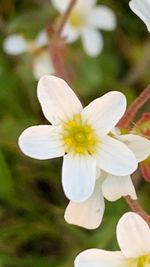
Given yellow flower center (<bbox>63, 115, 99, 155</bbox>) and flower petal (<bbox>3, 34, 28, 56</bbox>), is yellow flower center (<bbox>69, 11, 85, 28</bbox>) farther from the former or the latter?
yellow flower center (<bbox>63, 115, 99, 155</bbox>)

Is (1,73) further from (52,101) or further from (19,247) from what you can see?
(52,101)

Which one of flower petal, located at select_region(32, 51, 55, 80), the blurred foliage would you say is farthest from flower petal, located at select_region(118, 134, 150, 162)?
flower petal, located at select_region(32, 51, 55, 80)

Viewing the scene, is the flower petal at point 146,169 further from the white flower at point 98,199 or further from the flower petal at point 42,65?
the flower petal at point 42,65

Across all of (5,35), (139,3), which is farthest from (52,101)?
(5,35)

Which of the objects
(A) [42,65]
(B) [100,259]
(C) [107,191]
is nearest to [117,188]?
(C) [107,191]

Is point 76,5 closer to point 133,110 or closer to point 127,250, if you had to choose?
point 133,110

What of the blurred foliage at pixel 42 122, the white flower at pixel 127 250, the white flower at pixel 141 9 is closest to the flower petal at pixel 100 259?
the white flower at pixel 127 250
